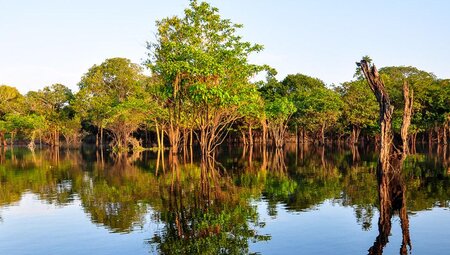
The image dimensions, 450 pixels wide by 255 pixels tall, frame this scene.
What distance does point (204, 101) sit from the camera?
5134 centimetres

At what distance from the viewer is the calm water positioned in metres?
14.8

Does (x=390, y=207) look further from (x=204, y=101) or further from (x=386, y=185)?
(x=204, y=101)

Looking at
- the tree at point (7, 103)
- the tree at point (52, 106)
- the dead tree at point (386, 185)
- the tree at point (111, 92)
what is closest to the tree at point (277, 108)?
the tree at point (111, 92)

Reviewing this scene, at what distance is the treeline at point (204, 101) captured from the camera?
51.0 meters

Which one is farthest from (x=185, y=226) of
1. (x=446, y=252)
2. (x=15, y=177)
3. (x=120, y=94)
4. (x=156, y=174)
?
(x=120, y=94)

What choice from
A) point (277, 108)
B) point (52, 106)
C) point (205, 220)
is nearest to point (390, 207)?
point (205, 220)

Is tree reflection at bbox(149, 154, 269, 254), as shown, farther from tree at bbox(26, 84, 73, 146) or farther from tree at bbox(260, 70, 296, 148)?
tree at bbox(26, 84, 73, 146)

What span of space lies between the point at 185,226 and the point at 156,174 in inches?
756

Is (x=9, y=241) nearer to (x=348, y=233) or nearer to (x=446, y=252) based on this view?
(x=348, y=233)

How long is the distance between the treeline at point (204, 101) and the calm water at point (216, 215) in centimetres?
1923

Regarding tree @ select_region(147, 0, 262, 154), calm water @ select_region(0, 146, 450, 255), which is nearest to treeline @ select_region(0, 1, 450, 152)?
tree @ select_region(147, 0, 262, 154)

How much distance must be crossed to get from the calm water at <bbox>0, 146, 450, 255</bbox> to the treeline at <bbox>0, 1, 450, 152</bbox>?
1923 centimetres

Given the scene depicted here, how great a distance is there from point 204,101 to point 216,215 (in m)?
33.3

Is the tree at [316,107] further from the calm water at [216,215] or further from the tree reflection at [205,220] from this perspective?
the tree reflection at [205,220]
